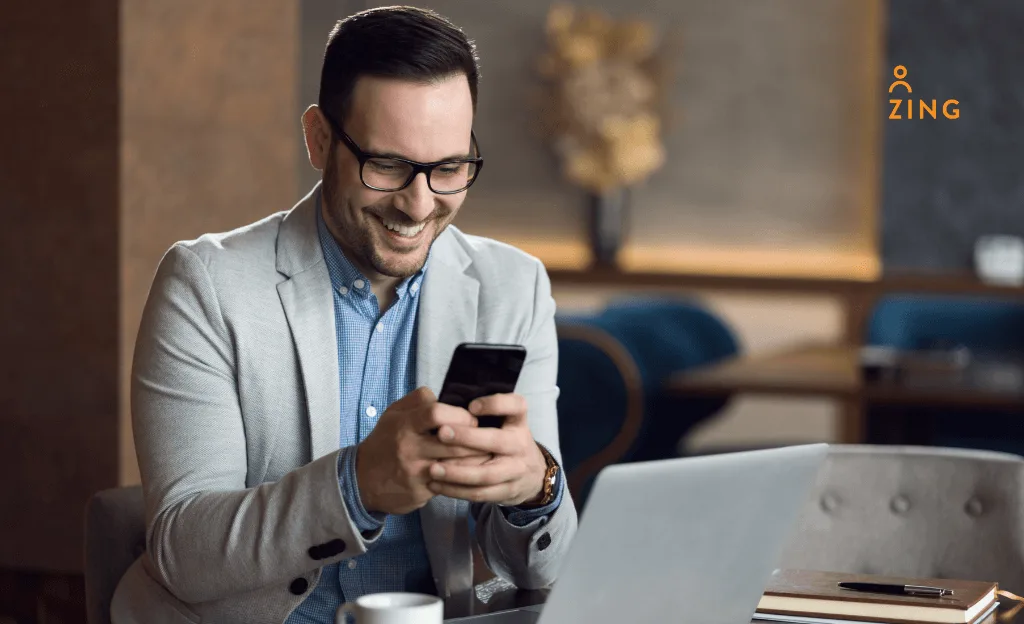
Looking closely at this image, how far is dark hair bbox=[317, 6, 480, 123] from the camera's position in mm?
1493

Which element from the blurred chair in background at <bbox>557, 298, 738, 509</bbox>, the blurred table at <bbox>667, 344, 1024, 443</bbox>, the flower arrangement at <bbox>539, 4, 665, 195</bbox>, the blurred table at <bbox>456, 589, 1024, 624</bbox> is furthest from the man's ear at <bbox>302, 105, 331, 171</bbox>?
the flower arrangement at <bbox>539, 4, 665, 195</bbox>

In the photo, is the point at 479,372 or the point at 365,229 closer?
the point at 479,372

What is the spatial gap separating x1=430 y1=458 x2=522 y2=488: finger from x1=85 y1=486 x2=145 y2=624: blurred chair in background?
573 mm

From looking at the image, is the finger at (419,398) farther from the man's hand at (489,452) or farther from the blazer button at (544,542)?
the blazer button at (544,542)

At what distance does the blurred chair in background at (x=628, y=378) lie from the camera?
3.96 m

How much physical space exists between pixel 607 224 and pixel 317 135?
4643mm

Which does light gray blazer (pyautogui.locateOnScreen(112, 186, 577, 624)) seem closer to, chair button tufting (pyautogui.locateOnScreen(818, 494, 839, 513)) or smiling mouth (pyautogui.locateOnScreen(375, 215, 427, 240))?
smiling mouth (pyautogui.locateOnScreen(375, 215, 427, 240))

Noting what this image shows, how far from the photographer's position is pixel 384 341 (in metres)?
1.65

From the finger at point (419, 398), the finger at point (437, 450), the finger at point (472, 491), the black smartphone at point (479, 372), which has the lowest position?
the finger at point (472, 491)

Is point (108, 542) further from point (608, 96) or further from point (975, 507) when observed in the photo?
point (608, 96)

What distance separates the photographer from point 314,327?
1577mm

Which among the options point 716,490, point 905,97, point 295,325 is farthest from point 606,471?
point 905,97

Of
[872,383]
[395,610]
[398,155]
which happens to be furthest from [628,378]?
[395,610]

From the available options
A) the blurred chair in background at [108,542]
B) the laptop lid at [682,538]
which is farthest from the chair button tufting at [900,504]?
the blurred chair in background at [108,542]
